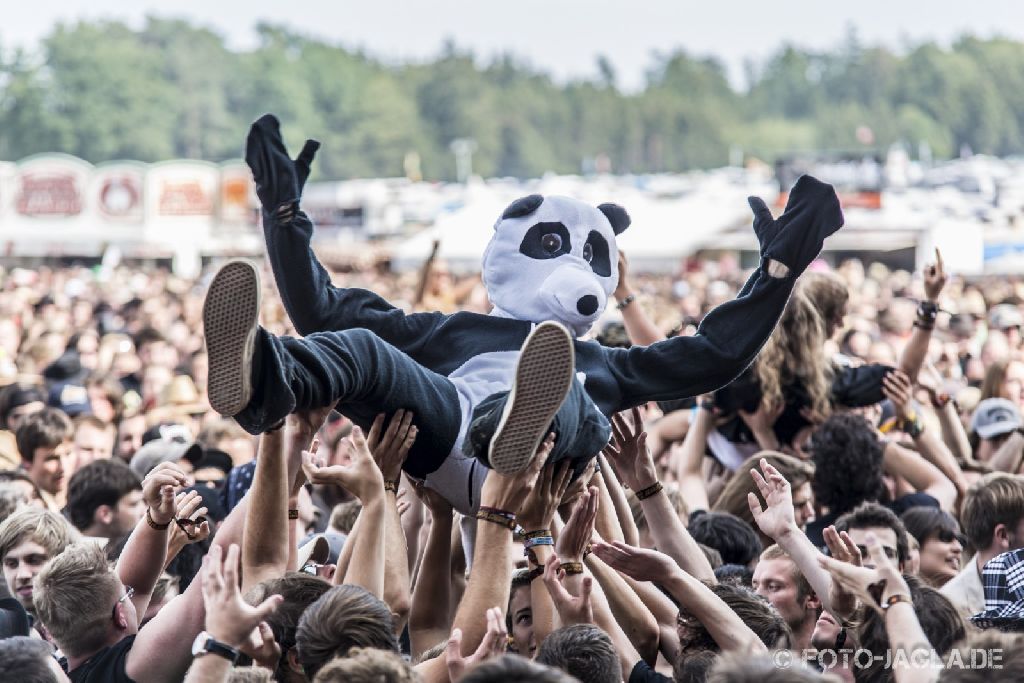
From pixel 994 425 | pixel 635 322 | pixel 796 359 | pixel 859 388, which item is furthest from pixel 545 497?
pixel 994 425

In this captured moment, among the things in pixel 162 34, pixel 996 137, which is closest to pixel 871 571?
pixel 162 34

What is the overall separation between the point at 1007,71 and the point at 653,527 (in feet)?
429

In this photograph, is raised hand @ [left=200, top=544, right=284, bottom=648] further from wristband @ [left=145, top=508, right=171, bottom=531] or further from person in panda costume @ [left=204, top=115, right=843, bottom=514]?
wristband @ [left=145, top=508, right=171, bottom=531]

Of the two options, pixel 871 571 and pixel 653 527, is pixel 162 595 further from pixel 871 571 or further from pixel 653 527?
pixel 871 571

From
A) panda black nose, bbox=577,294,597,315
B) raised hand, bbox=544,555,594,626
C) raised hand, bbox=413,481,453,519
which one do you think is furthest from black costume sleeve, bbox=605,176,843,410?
raised hand, bbox=544,555,594,626

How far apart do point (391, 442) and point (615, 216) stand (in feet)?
3.57

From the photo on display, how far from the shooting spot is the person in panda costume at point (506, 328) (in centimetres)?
379

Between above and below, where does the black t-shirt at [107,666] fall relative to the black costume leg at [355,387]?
below

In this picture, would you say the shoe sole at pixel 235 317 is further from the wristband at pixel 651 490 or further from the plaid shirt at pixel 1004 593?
the plaid shirt at pixel 1004 593

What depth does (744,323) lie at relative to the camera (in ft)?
13.9

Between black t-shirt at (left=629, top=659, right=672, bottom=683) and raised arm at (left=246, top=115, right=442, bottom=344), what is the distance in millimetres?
1149

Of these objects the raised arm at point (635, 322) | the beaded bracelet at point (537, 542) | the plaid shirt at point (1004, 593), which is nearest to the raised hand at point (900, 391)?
the raised arm at point (635, 322)

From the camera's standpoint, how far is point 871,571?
3.40 m

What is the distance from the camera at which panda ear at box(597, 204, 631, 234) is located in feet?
14.9
